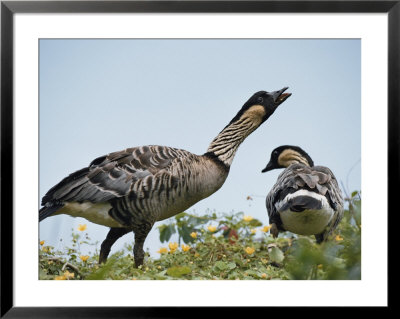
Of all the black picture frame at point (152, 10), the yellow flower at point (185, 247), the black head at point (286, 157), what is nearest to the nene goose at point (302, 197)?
the black head at point (286, 157)

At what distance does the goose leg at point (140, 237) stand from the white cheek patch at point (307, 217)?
0.57 meters

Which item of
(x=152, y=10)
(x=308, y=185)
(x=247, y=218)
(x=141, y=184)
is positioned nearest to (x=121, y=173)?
(x=141, y=184)

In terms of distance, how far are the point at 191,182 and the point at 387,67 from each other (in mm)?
949

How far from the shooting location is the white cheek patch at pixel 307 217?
6.71 feet

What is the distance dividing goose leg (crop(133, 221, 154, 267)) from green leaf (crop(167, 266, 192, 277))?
0.50 feet

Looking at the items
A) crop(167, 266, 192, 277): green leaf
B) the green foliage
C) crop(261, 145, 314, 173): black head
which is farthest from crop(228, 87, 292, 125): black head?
crop(167, 266, 192, 277): green leaf

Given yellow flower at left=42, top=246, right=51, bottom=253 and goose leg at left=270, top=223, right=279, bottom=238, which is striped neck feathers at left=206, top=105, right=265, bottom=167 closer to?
goose leg at left=270, top=223, right=279, bottom=238

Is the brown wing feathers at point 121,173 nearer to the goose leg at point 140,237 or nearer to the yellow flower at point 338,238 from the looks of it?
the goose leg at point 140,237

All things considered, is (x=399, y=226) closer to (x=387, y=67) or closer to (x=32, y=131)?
(x=387, y=67)

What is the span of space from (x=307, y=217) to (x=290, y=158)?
0.86ft

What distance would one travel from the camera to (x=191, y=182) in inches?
84.9

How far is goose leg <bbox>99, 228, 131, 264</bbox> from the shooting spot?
6.82 feet

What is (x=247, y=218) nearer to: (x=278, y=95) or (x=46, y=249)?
(x=278, y=95)

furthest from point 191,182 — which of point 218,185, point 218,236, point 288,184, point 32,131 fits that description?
point 32,131
